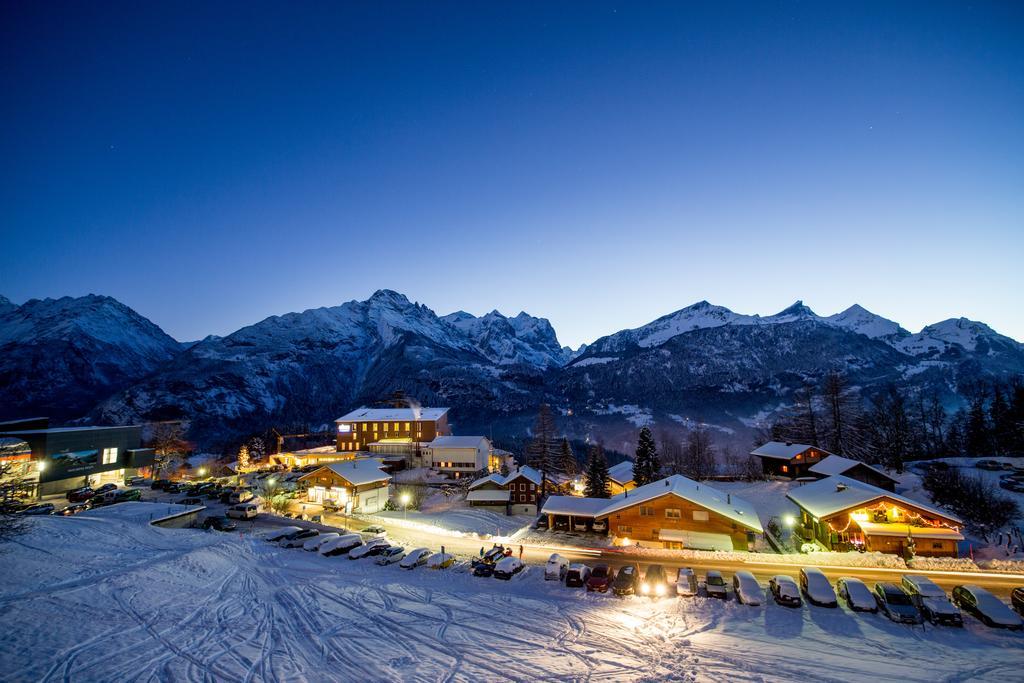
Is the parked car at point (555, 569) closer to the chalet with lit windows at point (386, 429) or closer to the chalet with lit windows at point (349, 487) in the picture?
the chalet with lit windows at point (349, 487)

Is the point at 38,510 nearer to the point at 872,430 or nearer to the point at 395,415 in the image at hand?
the point at 395,415

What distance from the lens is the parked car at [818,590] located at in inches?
849

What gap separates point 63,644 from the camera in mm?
16812

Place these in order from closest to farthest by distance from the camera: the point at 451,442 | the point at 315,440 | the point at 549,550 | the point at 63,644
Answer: the point at 63,644 < the point at 549,550 < the point at 451,442 < the point at 315,440

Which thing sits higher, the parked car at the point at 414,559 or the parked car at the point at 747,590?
the parked car at the point at 747,590

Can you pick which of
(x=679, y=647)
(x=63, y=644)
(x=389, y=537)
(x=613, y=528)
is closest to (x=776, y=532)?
(x=613, y=528)

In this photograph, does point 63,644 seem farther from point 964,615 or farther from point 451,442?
point 451,442

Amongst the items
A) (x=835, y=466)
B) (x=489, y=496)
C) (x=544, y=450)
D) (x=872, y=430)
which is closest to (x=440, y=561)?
(x=489, y=496)

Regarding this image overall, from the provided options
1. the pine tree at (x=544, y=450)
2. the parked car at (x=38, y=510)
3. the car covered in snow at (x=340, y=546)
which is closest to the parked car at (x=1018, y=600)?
the car covered in snow at (x=340, y=546)

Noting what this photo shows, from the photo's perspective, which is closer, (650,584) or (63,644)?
(63,644)

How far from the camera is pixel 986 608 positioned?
19797 millimetres

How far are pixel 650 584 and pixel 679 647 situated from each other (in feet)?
24.9

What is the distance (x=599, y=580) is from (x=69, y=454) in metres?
68.4

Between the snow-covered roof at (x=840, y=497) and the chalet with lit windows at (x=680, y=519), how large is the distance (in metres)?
4.95
